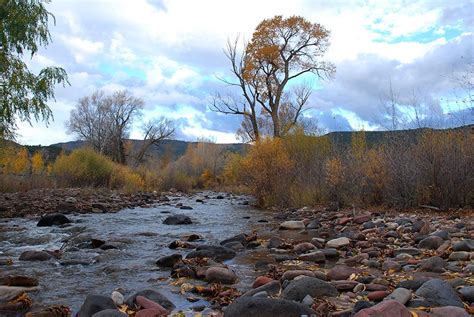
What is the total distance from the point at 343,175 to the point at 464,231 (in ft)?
19.3

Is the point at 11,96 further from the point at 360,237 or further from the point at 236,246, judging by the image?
the point at 360,237

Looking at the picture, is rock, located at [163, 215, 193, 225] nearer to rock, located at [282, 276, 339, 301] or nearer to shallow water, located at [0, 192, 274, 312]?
shallow water, located at [0, 192, 274, 312]

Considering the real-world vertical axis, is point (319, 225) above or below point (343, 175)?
below

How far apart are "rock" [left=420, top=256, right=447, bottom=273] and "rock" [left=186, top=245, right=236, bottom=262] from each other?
9.25 feet

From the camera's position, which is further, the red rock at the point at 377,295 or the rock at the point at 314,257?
the rock at the point at 314,257

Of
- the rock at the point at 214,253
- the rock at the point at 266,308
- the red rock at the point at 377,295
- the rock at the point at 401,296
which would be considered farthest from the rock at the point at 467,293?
the rock at the point at 214,253

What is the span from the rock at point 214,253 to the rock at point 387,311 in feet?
11.3

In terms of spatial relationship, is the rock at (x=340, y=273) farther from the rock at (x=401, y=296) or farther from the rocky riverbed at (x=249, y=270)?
the rock at (x=401, y=296)

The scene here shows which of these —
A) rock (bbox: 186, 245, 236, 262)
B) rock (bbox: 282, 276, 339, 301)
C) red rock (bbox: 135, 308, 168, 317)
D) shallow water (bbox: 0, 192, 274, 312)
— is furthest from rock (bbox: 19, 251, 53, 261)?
rock (bbox: 282, 276, 339, 301)

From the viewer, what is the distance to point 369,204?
12141 millimetres

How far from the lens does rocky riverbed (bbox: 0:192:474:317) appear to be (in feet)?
12.2

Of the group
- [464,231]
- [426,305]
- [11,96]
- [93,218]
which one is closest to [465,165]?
[464,231]

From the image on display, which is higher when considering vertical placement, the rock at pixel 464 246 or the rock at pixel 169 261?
the rock at pixel 464 246

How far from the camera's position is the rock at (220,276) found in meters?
5.00
